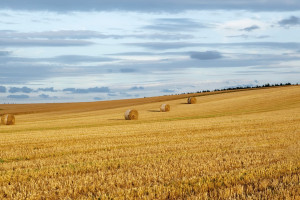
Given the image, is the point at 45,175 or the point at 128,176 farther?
the point at 45,175

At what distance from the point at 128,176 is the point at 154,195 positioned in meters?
1.66

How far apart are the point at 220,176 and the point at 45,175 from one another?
4076mm

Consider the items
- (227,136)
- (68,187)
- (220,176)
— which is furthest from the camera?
(227,136)

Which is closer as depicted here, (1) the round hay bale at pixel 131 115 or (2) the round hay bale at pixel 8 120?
(1) the round hay bale at pixel 131 115

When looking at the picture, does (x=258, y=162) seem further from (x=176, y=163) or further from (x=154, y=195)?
(x=154, y=195)

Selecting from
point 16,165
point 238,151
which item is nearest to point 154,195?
point 16,165

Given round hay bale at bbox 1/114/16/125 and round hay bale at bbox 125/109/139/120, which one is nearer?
round hay bale at bbox 125/109/139/120

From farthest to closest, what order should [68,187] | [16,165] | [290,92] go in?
[290,92] < [16,165] < [68,187]

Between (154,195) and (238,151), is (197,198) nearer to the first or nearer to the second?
(154,195)

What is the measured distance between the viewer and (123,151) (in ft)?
40.7

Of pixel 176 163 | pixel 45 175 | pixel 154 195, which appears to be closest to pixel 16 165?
pixel 45 175

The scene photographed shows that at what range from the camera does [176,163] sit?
9.23 m

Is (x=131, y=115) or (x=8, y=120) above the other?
(x=131, y=115)

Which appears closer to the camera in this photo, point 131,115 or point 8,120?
point 131,115
